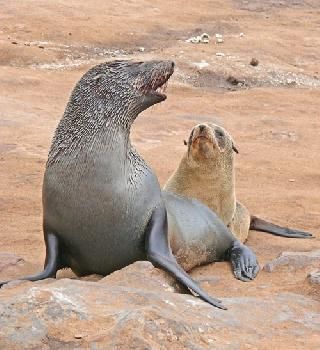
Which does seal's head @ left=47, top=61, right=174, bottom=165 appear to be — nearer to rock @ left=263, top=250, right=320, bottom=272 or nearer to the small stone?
rock @ left=263, top=250, right=320, bottom=272

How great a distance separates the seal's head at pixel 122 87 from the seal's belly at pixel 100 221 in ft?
1.46

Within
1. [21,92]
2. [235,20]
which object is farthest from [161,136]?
[235,20]

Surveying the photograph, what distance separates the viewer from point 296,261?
527cm

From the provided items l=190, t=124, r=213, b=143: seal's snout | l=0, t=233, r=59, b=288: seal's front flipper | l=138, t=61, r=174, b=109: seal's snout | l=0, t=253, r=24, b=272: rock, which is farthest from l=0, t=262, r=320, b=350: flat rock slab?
l=190, t=124, r=213, b=143: seal's snout

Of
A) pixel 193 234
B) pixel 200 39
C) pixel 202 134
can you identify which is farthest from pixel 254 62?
pixel 193 234

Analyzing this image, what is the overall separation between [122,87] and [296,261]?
1.43 metres

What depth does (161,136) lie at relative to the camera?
1171 centimetres

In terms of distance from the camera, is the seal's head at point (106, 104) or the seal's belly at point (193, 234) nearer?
the seal's head at point (106, 104)

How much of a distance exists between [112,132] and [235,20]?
16635mm

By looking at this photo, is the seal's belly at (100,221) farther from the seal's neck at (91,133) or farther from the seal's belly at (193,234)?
the seal's belly at (193,234)

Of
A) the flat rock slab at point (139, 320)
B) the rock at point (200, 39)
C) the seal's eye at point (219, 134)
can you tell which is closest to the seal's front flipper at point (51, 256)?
the flat rock slab at point (139, 320)

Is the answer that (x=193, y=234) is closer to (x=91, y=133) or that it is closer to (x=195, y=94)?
(x=91, y=133)

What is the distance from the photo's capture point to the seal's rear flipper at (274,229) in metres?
7.62

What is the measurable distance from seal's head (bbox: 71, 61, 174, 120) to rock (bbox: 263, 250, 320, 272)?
46.9 inches
